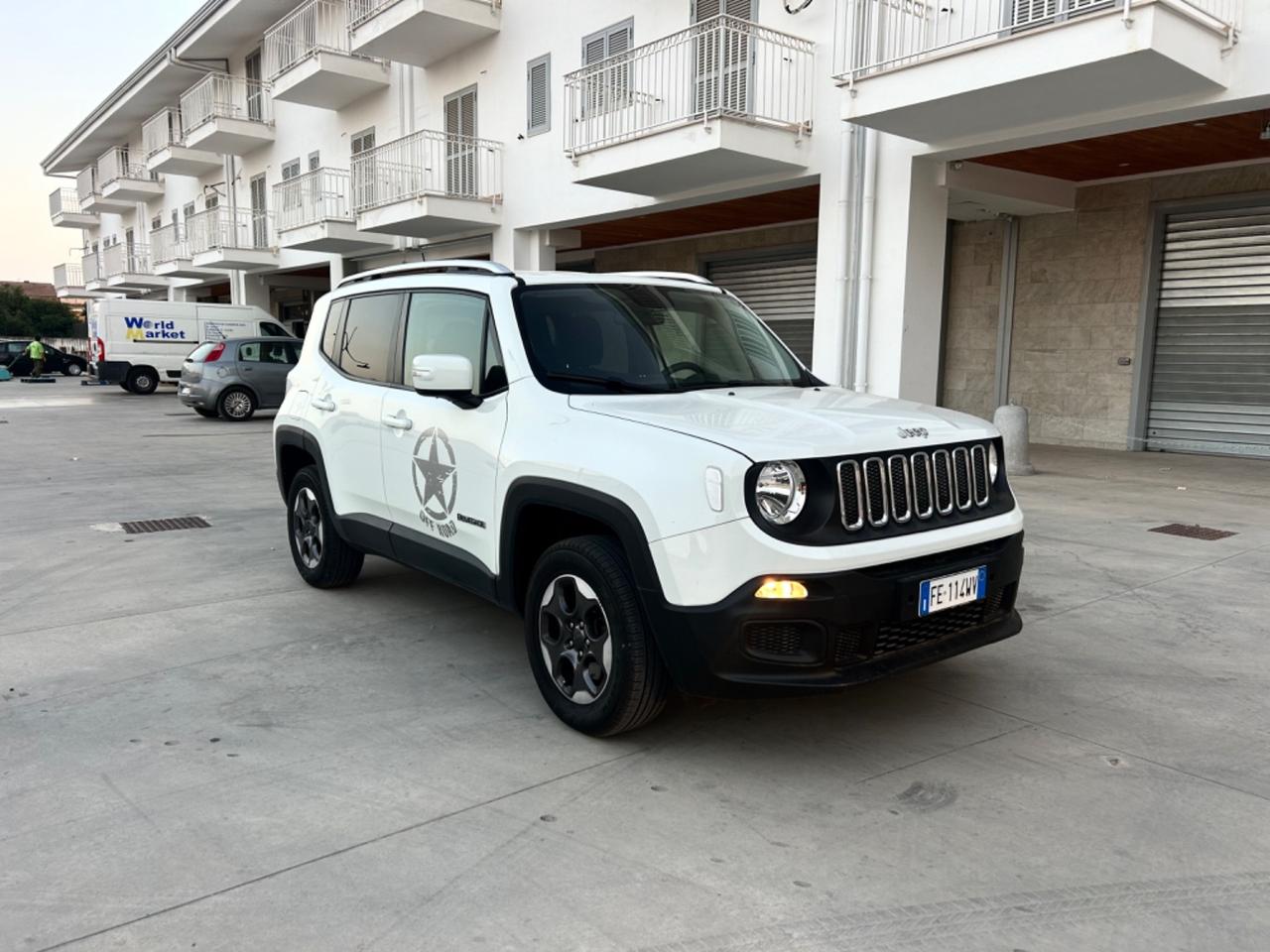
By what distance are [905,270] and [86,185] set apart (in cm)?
4311

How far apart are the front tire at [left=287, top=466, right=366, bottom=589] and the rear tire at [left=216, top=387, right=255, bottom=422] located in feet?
42.8

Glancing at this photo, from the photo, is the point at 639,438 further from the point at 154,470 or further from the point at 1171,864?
the point at 154,470

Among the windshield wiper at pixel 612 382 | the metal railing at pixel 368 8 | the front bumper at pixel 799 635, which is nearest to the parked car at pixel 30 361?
the metal railing at pixel 368 8

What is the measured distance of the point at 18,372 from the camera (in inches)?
1447

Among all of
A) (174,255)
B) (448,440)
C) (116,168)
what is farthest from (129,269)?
(448,440)

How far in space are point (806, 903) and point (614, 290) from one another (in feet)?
9.56

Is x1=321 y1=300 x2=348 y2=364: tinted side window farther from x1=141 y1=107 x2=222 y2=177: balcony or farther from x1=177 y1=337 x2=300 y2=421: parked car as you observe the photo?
x1=141 y1=107 x2=222 y2=177: balcony

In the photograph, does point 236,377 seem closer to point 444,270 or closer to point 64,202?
point 444,270

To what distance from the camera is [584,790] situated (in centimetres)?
324

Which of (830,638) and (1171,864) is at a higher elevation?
(830,638)

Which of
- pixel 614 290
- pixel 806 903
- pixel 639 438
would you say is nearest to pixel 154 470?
pixel 614 290

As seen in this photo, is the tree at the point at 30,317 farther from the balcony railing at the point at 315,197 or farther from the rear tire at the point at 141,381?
the balcony railing at the point at 315,197

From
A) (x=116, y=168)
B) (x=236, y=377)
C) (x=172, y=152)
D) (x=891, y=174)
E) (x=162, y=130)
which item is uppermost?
(x=162, y=130)

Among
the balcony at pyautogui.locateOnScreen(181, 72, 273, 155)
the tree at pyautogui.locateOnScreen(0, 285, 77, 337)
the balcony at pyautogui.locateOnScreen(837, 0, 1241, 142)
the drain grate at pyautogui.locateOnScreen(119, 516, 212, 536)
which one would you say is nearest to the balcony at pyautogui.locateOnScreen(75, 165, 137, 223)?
the balcony at pyautogui.locateOnScreen(181, 72, 273, 155)
